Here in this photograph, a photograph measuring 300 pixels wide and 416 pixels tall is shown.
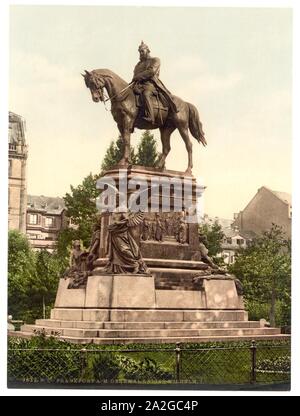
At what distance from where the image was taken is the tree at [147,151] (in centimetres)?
4872

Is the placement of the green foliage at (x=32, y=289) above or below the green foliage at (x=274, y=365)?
above

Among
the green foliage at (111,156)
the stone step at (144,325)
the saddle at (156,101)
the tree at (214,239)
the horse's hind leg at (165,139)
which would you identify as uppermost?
the green foliage at (111,156)

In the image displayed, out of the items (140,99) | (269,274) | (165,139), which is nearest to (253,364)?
(165,139)

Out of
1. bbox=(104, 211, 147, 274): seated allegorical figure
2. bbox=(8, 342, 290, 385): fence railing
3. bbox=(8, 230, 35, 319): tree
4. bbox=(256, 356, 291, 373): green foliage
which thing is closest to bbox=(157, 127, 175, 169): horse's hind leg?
bbox=(104, 211, 147, 274): seated allegorical figure

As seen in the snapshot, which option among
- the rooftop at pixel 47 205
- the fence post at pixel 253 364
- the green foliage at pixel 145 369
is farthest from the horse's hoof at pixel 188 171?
the rooftop at pixel 47 205

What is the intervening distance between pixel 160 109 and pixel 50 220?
4002cm

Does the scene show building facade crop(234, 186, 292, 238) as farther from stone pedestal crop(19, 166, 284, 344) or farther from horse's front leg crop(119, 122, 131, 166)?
horse's front leg crop(119, 122, 131, 166)

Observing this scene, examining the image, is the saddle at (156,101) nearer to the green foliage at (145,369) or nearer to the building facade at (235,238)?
the green foliage at (145,369)

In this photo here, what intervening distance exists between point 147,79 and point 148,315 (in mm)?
6830

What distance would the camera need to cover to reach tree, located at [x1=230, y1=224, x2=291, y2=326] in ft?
134

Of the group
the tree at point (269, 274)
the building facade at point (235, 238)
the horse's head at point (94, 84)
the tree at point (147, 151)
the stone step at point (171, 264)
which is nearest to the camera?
the stone step at point (171, 264)

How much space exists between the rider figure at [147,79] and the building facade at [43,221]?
32.6m
